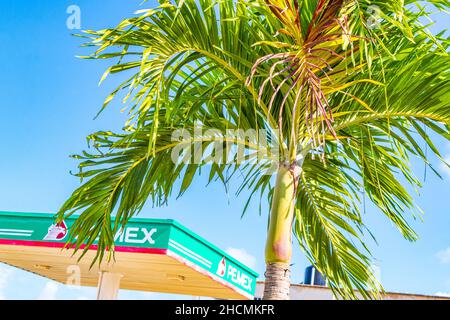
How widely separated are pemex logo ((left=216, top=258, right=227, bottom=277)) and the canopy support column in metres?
2.68

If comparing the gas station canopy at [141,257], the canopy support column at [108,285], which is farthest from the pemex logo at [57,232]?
the canopy support column at [108,285]

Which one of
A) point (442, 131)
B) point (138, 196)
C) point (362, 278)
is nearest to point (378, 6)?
point (442, 131)

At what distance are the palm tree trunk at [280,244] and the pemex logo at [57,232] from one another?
7.14 m

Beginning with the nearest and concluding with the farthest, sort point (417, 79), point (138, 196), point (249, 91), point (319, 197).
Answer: point (417, 79) < point (249, 91) < point (138, 196) < point (319, 197)

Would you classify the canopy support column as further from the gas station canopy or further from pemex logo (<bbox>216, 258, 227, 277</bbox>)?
pemex logo (<bbox>216, 258, 227, 277</bbox>)

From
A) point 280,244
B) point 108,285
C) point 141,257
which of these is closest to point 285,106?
point 280,244

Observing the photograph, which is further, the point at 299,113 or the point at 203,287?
the point at 203,287

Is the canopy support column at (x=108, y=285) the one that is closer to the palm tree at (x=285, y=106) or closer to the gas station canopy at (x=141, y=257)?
the gas station canopy at (x=141, y=257)

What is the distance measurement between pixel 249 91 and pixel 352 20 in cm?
163

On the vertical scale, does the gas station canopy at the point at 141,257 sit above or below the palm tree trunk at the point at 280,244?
above

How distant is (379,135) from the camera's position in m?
7.71

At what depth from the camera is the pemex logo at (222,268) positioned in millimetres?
13346

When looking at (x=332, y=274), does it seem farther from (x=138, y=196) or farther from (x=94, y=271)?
(x=94, y=271)
